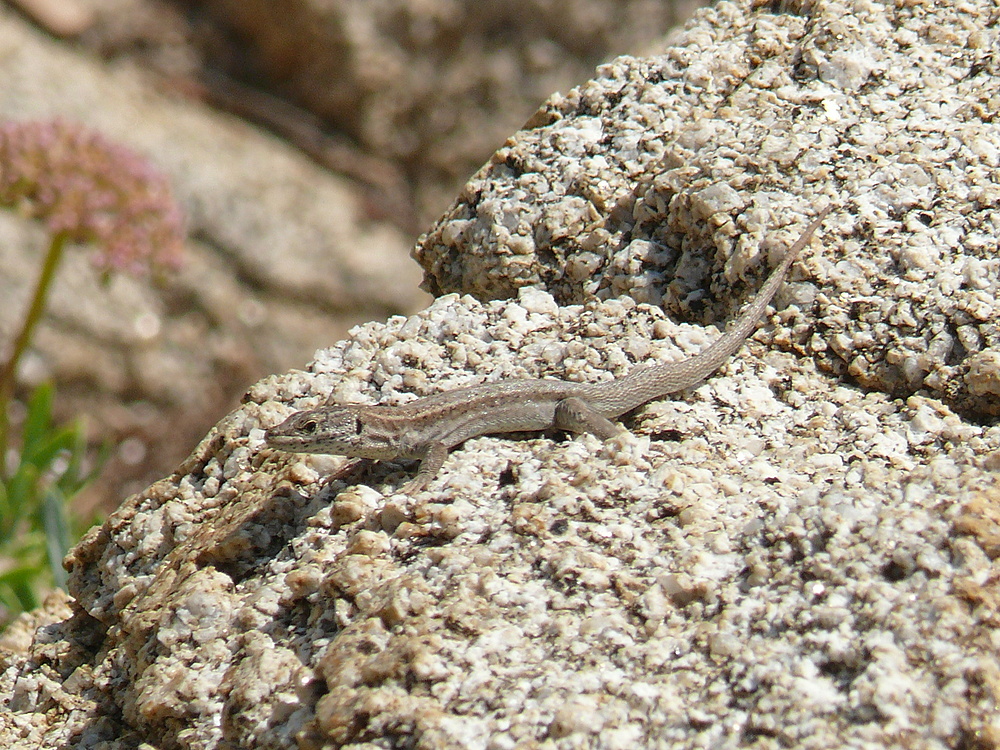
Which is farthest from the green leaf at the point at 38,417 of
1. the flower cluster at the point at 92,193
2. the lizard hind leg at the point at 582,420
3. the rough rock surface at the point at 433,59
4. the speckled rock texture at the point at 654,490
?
the rough rock surface at the point at 433,59

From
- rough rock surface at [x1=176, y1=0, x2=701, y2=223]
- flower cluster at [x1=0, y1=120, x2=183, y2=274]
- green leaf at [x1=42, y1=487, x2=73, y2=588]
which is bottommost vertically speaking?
green leaf at [x1=42, y1=487, x2=73, y2=588]

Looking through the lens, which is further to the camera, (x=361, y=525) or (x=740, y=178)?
(x=740, y=178)

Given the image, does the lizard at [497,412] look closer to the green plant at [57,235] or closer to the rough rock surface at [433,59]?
→ the green plant at [57,235]

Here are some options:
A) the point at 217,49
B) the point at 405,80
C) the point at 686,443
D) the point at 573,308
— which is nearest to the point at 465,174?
the point at 405,80

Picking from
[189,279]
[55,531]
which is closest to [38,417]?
[55,531]

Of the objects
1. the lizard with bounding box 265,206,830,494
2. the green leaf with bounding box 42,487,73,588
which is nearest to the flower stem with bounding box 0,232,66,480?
the green leaf with bounding box 42,487,73,588

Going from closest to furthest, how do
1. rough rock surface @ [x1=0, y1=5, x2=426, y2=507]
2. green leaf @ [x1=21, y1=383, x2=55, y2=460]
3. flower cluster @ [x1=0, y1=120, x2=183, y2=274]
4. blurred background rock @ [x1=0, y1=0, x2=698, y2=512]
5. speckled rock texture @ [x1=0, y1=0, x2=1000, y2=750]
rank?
speckled rock texture @ [x1=0, y1=0, x2=1000, y2=750] → flower cluster @ [x1=0, y1=120, x2=183, y2=274] → green leaf @ [x1=21, y1=383, x2=55, y2=460] → rough rock surface @ [x1=0, y1=5, x2=426, y2=507] → blurred background rock @ [x1=0, y1=0, x2=698, y2=512]

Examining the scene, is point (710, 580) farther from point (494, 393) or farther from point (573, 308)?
point (573, 308)

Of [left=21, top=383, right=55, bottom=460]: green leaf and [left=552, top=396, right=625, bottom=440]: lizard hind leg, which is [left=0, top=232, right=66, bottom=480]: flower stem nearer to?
[left=21, top=383, right=55, bottom=460]: green leaf
